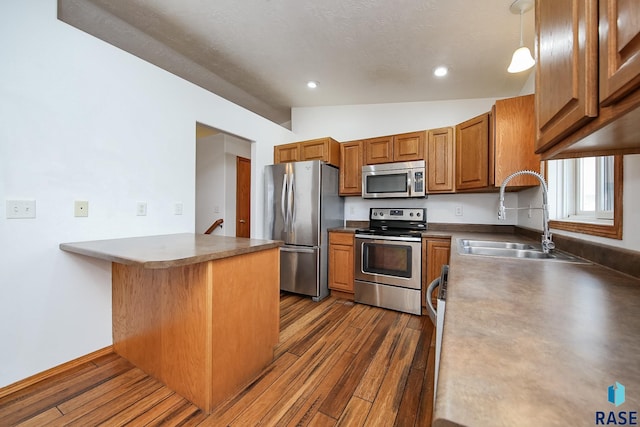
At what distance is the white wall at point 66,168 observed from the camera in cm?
148

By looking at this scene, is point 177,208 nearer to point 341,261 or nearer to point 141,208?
point 141,208

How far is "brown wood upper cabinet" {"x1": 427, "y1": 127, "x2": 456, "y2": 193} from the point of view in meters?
2.81

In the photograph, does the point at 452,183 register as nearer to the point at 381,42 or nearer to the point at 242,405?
the point at 381,42

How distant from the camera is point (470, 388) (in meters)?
0.36

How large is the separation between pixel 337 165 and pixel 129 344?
2.78 metres

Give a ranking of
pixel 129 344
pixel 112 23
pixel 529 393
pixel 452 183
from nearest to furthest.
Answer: pixel 529 393, pixel 129 344, pixel 112 23, pixel 452 183

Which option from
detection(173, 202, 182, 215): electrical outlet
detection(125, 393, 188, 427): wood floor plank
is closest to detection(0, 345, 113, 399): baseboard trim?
detection(125, 393, 188, 427): wood floor plank

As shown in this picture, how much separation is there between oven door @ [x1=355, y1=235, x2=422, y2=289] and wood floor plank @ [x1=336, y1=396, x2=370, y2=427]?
1.47 m

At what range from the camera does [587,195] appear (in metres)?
1.67

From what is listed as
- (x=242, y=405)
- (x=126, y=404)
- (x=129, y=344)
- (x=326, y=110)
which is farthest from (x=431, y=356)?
(x=326, y=110)

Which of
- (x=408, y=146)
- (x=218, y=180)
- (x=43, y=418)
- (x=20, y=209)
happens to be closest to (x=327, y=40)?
(x=408, y=146)

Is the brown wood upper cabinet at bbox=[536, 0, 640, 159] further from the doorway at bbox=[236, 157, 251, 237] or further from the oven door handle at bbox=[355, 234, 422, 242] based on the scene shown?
the doorway at bbox=[236, 157, 251, 237]

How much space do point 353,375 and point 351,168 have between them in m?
2.40

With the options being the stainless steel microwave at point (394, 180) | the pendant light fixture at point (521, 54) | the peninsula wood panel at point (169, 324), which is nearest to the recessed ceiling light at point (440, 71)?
the pendant light fixture at point (521, 54)
